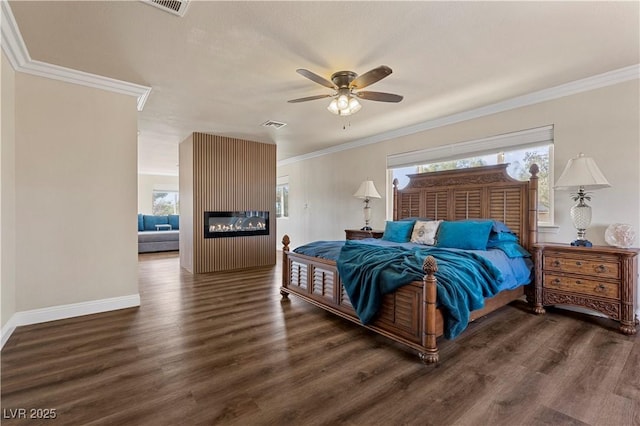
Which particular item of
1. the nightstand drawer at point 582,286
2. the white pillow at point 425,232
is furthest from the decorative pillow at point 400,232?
the nightstand drawer at point 582,286

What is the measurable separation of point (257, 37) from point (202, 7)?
471mm

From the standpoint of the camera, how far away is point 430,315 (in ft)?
7.52

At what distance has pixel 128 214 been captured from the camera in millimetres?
3553

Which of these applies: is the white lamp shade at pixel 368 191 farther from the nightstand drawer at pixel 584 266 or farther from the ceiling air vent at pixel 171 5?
the ceiling air vent at pixel 171 5

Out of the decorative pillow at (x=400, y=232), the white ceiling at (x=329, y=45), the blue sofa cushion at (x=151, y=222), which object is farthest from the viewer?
the blue sofa cushion at (x=151, y=222)

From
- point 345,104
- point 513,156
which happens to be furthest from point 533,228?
point 345,104

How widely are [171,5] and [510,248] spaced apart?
393 cm

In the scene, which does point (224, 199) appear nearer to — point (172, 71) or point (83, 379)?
point (172, 71)

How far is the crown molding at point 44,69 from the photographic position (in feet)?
7.64

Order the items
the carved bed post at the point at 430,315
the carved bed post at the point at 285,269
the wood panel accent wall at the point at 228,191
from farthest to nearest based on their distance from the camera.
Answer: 1. the wood panel accent wall at the point at 228,191
2. the carved bed post at the point at 285,269
3. the carved bed post at the point at 430,315

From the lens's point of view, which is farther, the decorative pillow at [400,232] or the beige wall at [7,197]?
the decorative pillow at [400,232]

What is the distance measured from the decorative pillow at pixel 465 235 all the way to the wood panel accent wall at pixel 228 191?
363 centimetres

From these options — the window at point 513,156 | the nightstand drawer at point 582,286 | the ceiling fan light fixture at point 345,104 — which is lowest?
the nightstand drawer at point 582,286

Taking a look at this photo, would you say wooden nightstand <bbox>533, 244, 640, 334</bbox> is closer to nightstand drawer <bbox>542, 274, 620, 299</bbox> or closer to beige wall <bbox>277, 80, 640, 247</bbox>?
nightstand drawer <bbox>542, 274, 620, 299</bbox>
